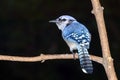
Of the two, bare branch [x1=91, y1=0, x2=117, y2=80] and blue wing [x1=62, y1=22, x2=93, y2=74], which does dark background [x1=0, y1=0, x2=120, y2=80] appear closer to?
blue wing [x1=62, y1=22, x2=93, y2=74]

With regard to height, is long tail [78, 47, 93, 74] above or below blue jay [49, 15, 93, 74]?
below

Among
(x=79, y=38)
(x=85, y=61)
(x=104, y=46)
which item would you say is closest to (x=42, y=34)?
(x=79, y=38)

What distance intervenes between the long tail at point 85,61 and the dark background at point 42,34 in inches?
98.6

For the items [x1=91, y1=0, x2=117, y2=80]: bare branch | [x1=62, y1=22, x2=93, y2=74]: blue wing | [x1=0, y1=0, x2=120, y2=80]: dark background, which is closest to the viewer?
[x1=91, y1=0, x2=117, y2=80]: bare branch

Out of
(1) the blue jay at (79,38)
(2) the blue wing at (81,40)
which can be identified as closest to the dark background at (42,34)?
(1) the blue jay at (79,38)

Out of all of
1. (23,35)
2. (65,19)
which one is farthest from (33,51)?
(65,19)

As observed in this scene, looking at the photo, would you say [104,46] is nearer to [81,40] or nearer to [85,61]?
[85,61]

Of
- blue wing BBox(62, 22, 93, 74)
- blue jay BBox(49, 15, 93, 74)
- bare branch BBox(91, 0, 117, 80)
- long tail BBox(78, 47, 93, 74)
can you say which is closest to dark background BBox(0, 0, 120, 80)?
blue jay BBox(49, 15, 93, 74)

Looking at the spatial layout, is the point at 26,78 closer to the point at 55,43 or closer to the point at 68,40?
the point at 55,43

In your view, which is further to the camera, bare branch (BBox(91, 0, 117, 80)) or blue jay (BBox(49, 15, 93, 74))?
blue jay (BBox(49, 15, 93, 74))

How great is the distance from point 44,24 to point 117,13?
67 cm

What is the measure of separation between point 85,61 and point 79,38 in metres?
0.18

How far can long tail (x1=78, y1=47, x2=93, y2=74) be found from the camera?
1.22 metres

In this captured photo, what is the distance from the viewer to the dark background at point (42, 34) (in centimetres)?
396
